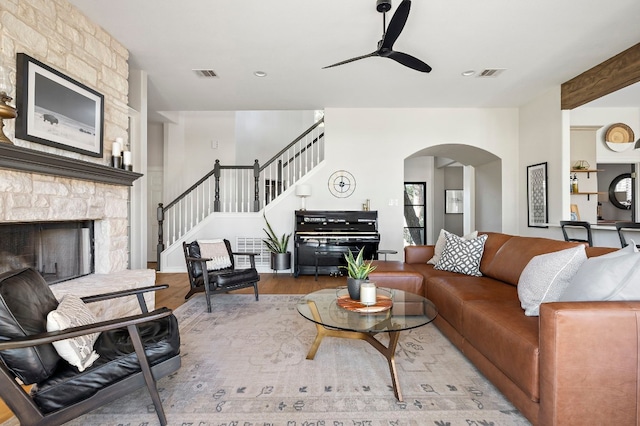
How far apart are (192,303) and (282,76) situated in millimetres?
3090

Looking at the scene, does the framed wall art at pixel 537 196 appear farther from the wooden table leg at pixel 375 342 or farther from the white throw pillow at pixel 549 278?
the wooden table leg at pixel 375 342

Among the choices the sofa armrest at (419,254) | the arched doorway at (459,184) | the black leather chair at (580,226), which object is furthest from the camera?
the arched doorway at (459,184)

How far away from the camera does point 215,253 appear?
4082mm

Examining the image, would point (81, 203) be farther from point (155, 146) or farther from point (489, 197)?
point (489, 197)

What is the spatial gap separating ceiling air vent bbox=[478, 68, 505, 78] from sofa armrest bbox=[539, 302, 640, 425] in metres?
3.56

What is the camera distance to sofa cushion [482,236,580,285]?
8.25ft

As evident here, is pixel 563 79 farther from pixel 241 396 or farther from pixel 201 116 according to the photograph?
pixel 201 116

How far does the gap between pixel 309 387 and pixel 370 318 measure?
556 millimetres

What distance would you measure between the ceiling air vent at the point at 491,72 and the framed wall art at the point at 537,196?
170cm

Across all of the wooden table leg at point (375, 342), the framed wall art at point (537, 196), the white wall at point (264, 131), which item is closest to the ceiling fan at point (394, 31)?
the wooden table leg at point (375, 342)

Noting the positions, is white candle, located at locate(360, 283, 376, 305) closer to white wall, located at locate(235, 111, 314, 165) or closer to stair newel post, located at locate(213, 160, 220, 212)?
stair newel post, located at locate(213, 160, 220, 212)

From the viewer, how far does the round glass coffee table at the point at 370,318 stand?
6.15 ft

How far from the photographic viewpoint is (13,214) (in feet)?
7.32

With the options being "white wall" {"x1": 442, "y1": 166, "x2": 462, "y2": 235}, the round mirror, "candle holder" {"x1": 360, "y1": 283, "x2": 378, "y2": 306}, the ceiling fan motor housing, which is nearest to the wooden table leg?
"candle holder" {"x1": 360, "y1": 283, "x2": 378, "y2": 306}
